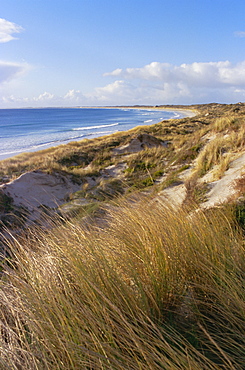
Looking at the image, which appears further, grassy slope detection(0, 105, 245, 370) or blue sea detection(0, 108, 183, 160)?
blue sea detection(0, 108, 183, 160)

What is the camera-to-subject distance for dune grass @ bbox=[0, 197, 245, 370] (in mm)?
1799

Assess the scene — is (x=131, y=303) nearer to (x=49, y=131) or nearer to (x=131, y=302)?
(x=131, y=302)

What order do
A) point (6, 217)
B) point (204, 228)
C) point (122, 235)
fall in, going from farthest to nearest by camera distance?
point (6, 217)
point (204, 228)
point (122, 235)

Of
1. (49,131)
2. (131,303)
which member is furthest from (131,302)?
(49,131)

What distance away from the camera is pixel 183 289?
2625mm

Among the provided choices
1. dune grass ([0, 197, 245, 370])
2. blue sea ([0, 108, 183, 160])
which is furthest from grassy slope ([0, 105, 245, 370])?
blue sea ([0, 108, 183, 160])

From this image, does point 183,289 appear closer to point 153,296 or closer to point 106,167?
point 153,296

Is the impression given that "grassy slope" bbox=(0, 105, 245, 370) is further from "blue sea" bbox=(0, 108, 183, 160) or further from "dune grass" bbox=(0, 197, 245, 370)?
"blue sea" bbox=(0, 108, 183, 160)

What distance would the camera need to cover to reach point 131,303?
7.20 feet

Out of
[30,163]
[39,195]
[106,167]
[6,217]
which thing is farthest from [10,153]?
[6,217]

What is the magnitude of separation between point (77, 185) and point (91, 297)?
1355cm

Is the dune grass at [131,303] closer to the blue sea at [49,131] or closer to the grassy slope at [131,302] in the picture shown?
the grassy slope at [131,302]

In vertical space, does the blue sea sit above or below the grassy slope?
above

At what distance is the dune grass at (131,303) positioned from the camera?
1799 millimetres
